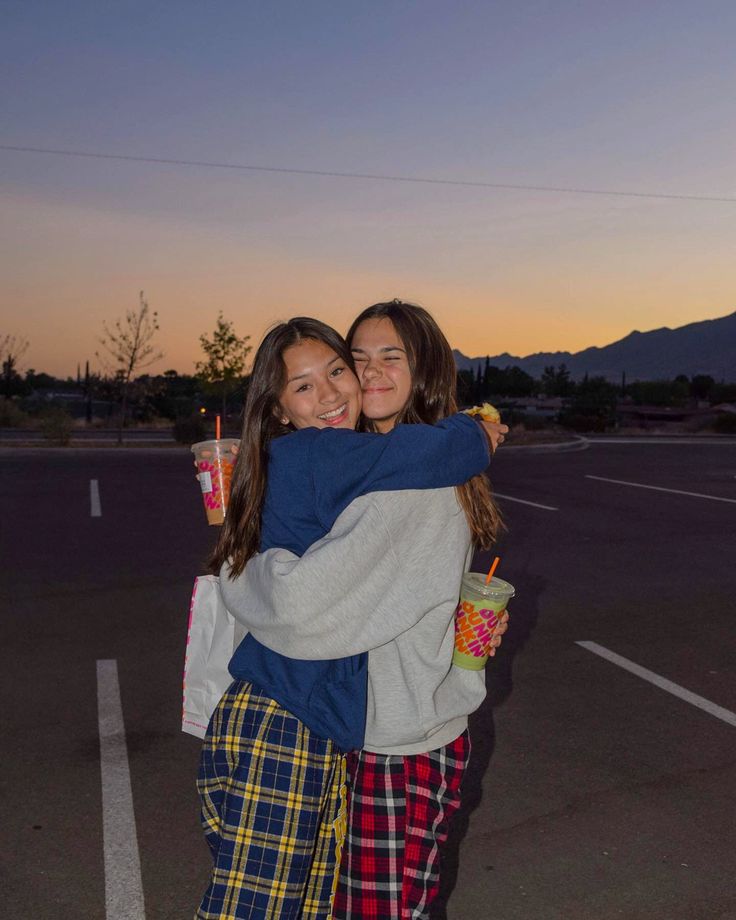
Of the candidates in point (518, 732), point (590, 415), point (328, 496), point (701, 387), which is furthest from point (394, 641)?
point (701, 387)

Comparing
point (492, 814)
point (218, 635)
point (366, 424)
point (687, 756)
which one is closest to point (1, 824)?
point (492, 814)

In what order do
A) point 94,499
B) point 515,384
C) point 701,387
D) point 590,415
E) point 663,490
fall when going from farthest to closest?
point 701,387
point 515,384
point 590,415
point 663,490
point 94,499

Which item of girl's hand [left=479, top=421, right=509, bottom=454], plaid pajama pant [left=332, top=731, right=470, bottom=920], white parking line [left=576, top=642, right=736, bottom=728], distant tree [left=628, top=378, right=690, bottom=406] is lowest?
distant tree [left=628, top=378, right=690, bottom=406]

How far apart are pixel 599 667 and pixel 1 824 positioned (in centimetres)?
353

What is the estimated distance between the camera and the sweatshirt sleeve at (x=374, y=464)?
212 cm

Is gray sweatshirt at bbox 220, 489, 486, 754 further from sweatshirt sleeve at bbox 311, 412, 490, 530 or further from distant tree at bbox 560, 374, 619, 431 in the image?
distant tree at bbox 560, 374, 619, 431

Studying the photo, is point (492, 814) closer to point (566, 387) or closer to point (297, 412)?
point (297, 412)

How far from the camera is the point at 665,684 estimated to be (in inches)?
231

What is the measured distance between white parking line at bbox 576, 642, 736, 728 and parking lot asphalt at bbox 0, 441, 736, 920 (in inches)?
1.2

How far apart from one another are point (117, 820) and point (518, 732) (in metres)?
1.97

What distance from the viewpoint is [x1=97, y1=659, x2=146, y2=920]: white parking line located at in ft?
11.3

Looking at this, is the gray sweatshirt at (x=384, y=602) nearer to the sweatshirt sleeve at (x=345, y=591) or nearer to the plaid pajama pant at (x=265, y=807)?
the sweatshirt sleeve at (x=345, y=591)

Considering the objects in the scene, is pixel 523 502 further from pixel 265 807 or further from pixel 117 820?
pixel 265 807

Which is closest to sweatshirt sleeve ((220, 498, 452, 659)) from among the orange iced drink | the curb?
the orange iced drink
